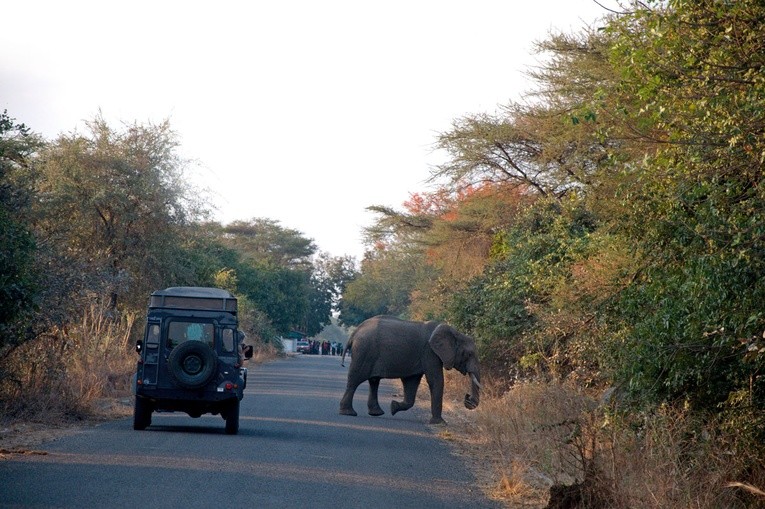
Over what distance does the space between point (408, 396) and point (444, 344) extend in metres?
1.47

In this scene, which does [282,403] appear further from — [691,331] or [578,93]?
[691,331]

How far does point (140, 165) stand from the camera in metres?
34.3

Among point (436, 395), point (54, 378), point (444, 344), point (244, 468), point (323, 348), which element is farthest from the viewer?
point (323, 348)

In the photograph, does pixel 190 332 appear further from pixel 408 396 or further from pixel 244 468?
pixel 408 396

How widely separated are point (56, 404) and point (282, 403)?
7257mm

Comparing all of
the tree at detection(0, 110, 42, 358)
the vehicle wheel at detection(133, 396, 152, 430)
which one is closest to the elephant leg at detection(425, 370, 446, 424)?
the vehicle wheel at detection(133, 396, 152, 430)

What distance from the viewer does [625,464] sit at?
11719 millimetres

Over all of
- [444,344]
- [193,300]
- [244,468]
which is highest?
[193,300]

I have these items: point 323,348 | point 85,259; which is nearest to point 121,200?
point 85,259

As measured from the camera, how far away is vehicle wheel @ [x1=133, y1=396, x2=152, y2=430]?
56.2 feet

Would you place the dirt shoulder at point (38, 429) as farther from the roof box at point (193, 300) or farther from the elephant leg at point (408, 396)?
the elephant leg at point (408, 396)

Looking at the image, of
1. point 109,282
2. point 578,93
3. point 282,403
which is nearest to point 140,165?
point 109,282

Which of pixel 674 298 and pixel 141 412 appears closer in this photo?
pixel 674 298

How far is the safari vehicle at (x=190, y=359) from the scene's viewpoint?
16.9 metres
